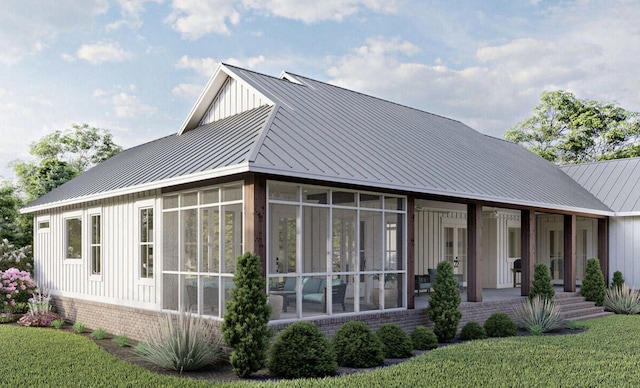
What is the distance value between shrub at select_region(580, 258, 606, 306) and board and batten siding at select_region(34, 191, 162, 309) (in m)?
12.6

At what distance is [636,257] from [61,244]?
17222mm

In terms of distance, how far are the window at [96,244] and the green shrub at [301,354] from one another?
284 inches

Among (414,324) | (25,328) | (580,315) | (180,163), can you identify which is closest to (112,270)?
(25,328)

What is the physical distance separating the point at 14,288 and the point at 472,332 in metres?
12.3

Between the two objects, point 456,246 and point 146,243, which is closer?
point 146,243

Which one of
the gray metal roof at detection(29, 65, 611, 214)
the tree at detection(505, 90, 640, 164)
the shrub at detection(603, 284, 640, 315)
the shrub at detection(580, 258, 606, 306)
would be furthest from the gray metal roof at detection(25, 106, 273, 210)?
the tree at detection(505, 90, 640, 164)

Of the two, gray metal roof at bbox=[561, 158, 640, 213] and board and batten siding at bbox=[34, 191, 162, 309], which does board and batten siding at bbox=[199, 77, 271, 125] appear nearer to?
board and batten siding at bbox=[34, 191, 162, 309]

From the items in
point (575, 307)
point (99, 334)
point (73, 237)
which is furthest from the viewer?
point (575, 307)

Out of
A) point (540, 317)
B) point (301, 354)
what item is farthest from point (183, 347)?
point (540, 317)

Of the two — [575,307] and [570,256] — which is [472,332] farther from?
[570,256]

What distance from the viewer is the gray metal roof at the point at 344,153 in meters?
10.7

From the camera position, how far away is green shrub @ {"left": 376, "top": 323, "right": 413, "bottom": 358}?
415 inches

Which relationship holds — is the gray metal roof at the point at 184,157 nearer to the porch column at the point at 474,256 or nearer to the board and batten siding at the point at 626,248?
the porch column at the point at 474,256

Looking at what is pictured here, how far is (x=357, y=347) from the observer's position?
9680 mm
